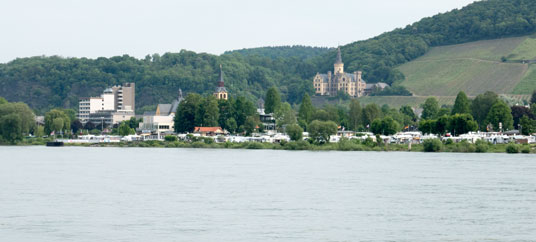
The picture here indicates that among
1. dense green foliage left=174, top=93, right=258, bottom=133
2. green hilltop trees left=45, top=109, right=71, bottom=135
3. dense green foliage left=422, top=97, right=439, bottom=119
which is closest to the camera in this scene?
dense green foliage left=174, top=93, right=258, bottom=133

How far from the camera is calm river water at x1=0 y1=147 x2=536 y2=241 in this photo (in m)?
33.2

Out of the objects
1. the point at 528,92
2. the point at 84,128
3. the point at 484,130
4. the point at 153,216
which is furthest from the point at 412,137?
the point at 84,128

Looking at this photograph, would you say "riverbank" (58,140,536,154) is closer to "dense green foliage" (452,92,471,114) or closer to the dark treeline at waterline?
the dark treeline at waterline

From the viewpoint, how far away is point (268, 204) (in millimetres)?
42000

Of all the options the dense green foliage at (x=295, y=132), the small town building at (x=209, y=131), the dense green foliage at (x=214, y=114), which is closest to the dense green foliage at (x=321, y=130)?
the dense green foliage at (x=295, y=132)

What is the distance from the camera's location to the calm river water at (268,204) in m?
33.2

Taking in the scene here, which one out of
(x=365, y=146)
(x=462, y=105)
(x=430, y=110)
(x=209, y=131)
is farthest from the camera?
(x=430, y=110)

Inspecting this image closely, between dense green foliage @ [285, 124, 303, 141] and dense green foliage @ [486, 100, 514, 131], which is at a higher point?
dense green foliage @ [486, 100, 514, 131]

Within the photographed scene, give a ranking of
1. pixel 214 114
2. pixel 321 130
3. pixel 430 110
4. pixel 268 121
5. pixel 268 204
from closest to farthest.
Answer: pixel 268 204 → pixel 321 130 → pixel 214 114 → pixel 430 110 → pixel 268 121

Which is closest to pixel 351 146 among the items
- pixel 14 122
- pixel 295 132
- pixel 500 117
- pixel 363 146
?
pixel 363 146

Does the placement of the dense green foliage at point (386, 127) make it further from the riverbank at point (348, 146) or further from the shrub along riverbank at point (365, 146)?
the riverbank at point (348, 146)

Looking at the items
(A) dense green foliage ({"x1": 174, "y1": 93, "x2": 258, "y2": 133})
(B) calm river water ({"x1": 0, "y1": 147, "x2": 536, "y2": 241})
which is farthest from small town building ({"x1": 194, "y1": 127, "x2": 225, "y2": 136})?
(B) calm river water ({"x1": 0, "y1": 147, "x2": 536, "y2": 241})

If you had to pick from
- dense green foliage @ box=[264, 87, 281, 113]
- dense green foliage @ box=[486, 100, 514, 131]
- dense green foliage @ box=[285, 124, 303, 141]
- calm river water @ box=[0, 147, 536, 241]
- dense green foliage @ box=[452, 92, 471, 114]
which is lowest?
calm river water @ box=[0, 147, 536, 241]

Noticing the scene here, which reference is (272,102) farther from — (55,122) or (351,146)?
(351,146)
